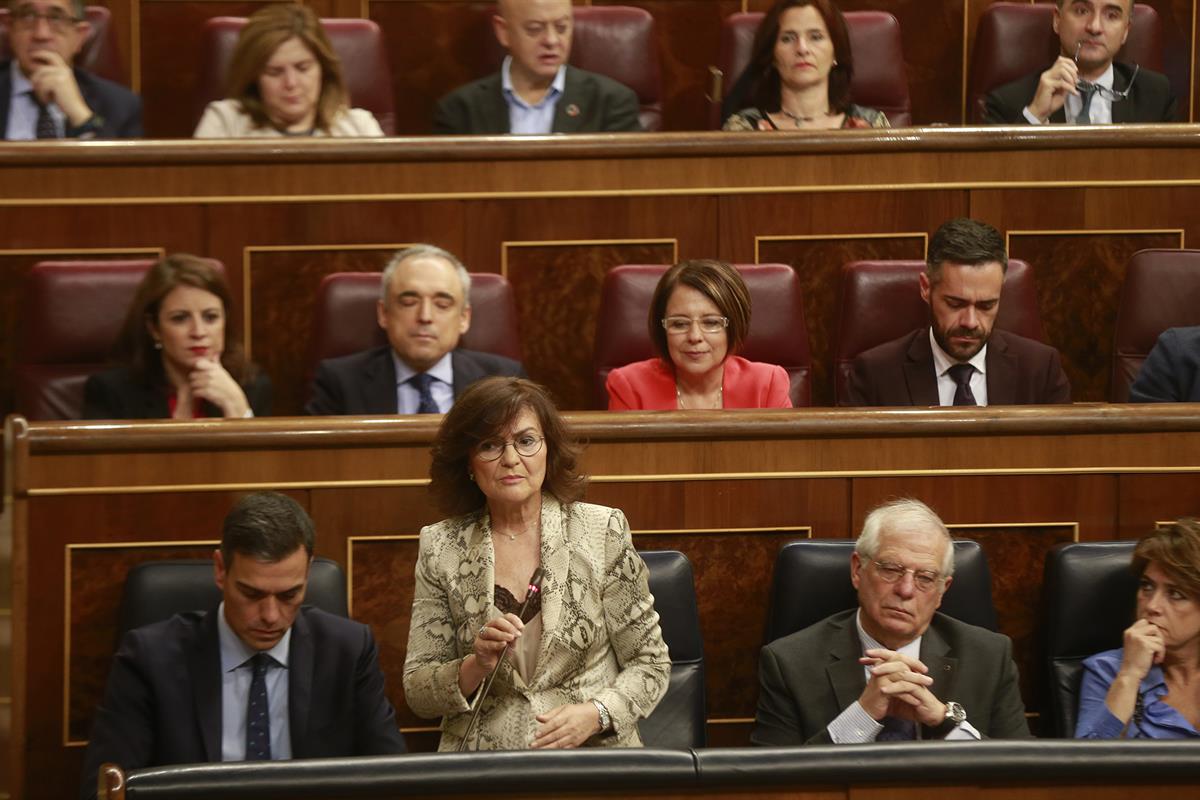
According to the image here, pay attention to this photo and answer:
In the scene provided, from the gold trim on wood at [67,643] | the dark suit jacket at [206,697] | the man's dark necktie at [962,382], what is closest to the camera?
the dark suit jacket at [206,697]

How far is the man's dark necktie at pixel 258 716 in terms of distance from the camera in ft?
4.24

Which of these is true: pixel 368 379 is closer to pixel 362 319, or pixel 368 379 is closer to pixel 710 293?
pixel 362 319

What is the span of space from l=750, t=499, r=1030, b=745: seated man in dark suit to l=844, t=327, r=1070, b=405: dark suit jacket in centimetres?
39

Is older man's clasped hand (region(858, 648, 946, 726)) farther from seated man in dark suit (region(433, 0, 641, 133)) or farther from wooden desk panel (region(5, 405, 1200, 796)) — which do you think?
seated man in dark suit (region(433, 0, 641, 133))

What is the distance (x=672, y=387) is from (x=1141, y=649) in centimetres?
53

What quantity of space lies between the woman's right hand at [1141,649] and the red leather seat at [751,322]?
1.71ft

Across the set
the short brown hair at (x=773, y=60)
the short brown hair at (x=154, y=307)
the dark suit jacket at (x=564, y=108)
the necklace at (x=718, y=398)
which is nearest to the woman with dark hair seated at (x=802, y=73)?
the short brown hair at (x=773, y=60)

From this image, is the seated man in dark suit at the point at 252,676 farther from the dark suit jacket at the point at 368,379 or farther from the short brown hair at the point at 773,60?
the short brown hair at the point at 773,60

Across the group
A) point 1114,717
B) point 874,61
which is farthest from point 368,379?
point 874,61

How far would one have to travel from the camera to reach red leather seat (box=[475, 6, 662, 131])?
234cm

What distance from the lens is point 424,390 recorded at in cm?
175

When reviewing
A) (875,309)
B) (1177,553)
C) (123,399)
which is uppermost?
(875,309)

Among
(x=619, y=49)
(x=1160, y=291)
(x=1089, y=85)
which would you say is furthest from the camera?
(x=619, y=49)

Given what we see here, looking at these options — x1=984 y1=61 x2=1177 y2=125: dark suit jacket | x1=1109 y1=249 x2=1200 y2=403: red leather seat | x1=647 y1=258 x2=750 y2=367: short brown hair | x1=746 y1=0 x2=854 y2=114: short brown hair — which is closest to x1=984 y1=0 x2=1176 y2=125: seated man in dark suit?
x1=984 y1=61 x2=1177 y2=125: dark suit jacket
